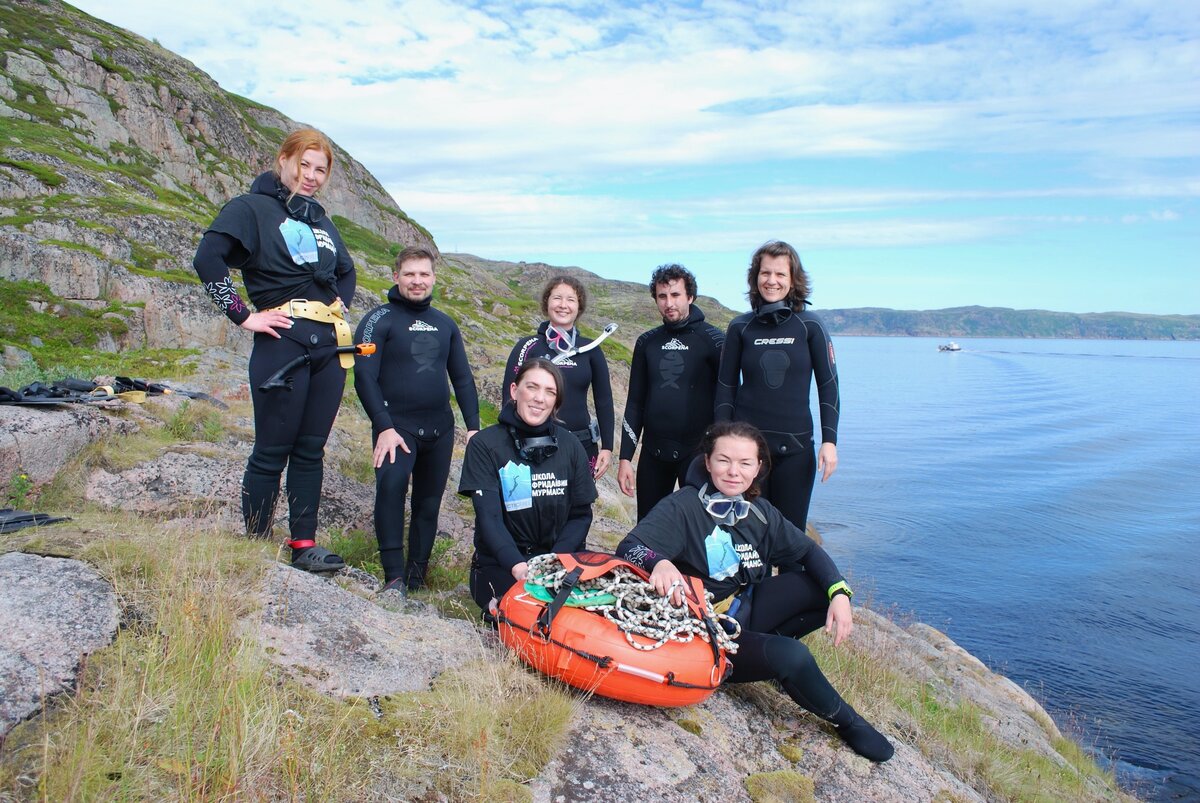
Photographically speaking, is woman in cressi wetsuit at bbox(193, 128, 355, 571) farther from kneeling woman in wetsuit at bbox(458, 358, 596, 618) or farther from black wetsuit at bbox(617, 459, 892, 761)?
black wetsuit at bbox(617, 459, 892, 761)

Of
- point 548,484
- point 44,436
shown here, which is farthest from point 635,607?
point 44,436

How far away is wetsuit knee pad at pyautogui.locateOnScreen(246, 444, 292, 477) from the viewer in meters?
5.06

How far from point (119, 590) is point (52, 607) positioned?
28 centimetres

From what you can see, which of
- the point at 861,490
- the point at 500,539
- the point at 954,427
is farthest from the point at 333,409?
the point at 954,427

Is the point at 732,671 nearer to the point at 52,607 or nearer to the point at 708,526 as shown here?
the point at 708,526

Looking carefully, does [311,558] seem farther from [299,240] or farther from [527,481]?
[299,240]

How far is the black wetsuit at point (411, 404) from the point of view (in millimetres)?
5590

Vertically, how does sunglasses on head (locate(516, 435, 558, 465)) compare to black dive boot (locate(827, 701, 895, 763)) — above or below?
above

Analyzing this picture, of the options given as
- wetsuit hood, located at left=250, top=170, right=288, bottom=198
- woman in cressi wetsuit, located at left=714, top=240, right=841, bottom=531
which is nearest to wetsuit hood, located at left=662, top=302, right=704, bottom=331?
woman in cressi wetsuit, located at left=714, top=240, right=841, bottom=531

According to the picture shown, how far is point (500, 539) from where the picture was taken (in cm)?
465

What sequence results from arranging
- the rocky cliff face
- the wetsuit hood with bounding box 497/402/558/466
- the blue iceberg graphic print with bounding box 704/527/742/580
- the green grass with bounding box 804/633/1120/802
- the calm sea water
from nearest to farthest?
the blue iceberg graphic print with bounding box 704/527/742/580 < the wetsuit hood with bounding box 497/402/558/466 < the green grass with bounding box 804/633/1120/802 < the calm sea water < the rocky cliff face

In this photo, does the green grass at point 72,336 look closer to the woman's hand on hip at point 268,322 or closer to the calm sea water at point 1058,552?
the woman's hand on hip at point 268,322

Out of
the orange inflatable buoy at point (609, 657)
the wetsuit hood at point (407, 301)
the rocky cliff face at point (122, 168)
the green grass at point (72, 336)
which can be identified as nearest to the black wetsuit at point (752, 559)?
the orange inflatable buoy at point (609, 657)

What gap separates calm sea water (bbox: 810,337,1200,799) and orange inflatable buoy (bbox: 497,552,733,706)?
843cm
